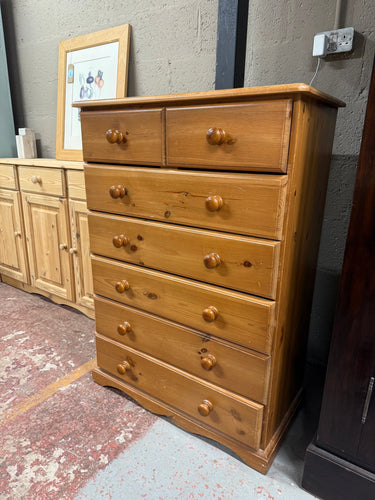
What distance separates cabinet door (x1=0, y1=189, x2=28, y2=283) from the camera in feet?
8.07

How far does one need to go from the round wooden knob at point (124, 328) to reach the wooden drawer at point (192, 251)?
29 cm

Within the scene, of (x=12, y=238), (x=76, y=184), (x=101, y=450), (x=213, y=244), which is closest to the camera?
(x=213, y=244)

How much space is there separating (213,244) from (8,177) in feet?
6.35

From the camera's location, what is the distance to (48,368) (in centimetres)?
182

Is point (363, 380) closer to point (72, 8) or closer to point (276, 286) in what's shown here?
point (276, 286)

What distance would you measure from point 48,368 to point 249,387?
1148mm

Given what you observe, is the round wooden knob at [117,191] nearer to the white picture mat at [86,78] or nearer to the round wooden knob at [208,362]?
the round wooden knob at [208,362]

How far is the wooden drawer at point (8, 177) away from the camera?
2379 millimetres

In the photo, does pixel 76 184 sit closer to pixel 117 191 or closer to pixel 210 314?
pixel 117 191

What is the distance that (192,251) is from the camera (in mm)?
1178

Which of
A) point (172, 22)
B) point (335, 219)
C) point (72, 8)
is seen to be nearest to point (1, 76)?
point (72, 8)

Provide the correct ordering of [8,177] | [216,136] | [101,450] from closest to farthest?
[216,136] < [101,450] < [8,177]

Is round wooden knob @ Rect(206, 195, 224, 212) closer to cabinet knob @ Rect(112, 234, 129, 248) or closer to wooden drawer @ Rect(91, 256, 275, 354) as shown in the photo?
wooden drawer @ Rect(91, 256, 275, 354)

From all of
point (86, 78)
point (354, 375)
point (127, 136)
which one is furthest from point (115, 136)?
point (86, 78)
